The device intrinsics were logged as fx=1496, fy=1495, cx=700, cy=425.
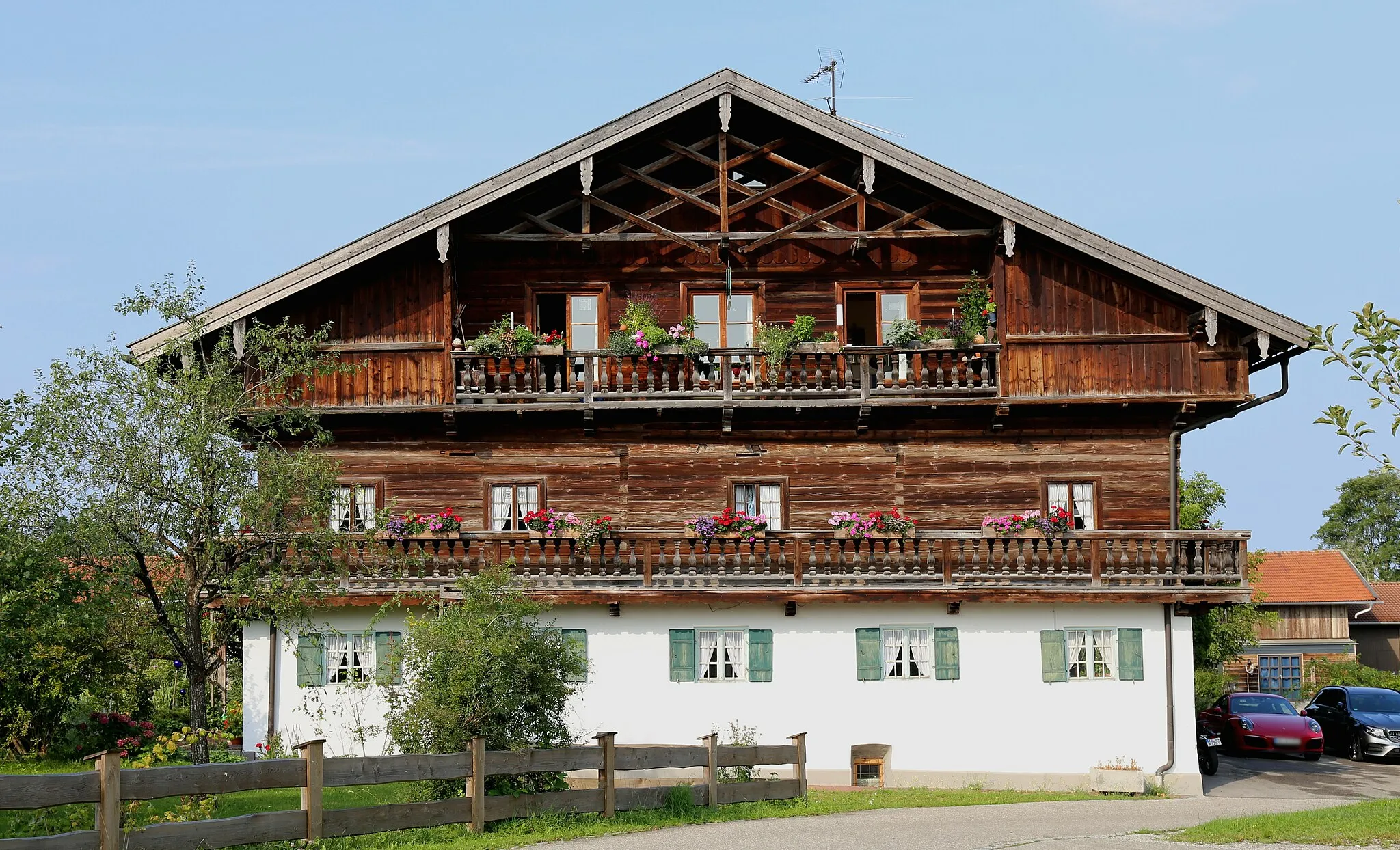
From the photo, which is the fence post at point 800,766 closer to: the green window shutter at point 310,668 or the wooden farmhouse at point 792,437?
the wooden farmhouse at point 792,437

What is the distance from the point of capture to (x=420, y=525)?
26.0m

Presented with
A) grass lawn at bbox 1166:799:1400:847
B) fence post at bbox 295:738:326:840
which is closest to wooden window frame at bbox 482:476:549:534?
fence post at bbox 295:738:326:840

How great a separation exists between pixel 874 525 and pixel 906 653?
7.52 feet

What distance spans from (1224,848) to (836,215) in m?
15.5

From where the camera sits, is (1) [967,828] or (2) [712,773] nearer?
(1) [967,828]

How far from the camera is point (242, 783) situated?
13867 mm

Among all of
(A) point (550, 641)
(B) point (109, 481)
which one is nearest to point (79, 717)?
(B) point (109, 481)

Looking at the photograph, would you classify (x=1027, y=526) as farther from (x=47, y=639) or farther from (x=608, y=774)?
(x=47, y=639)

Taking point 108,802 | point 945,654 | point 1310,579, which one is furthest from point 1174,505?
point 1310,579

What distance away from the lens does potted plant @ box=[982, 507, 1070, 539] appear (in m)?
26.0

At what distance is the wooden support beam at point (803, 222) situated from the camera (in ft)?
86.8

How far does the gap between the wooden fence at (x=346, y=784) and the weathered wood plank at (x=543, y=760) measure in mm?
11

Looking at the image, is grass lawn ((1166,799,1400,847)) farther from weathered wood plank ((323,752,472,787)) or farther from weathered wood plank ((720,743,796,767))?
weathered wood plank ((323,752,472,787))

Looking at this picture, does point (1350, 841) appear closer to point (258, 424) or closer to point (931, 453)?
point (931, 453)
